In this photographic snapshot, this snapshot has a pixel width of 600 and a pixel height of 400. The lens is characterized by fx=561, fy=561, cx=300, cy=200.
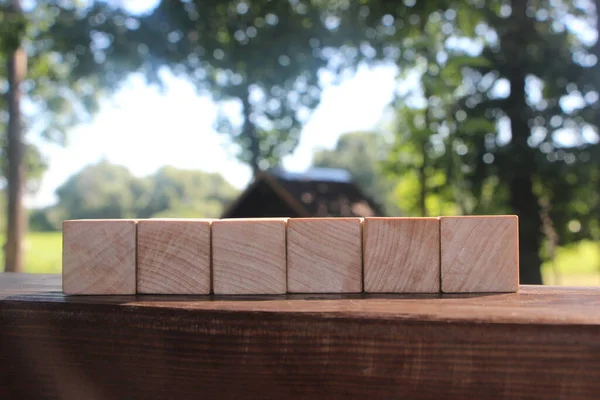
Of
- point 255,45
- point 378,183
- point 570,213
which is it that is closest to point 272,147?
point 255,45

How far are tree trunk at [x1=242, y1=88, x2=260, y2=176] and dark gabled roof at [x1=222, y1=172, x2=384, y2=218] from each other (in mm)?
878

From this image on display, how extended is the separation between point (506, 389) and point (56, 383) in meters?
0.67

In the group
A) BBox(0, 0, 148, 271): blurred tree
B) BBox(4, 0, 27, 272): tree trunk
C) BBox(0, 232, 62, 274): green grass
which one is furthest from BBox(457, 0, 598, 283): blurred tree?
BBox(0, 232, 62, 274): green grass

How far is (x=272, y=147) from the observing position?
26.5 ft

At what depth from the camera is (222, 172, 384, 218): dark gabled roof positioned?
6496 millimetres

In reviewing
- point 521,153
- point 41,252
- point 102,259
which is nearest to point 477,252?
point 102,259

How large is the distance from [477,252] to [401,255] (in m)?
0.13

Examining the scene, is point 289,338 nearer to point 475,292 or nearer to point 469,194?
point 475,292

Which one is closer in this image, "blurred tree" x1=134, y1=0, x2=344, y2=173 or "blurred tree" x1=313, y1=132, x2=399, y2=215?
"blurred tree" x1=134, y1=0, x2=344, y2=173

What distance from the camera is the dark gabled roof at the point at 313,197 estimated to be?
21.3ft

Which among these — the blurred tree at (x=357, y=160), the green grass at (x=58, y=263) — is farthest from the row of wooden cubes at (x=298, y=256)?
the blurred tree at (x=357, y=160)

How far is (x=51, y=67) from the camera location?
8242 mm

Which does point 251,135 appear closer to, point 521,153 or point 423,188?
point 423,188

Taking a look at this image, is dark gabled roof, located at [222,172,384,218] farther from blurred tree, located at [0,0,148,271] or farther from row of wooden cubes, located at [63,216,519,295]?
row of wooden cubes, located at [63,216,519,295]
